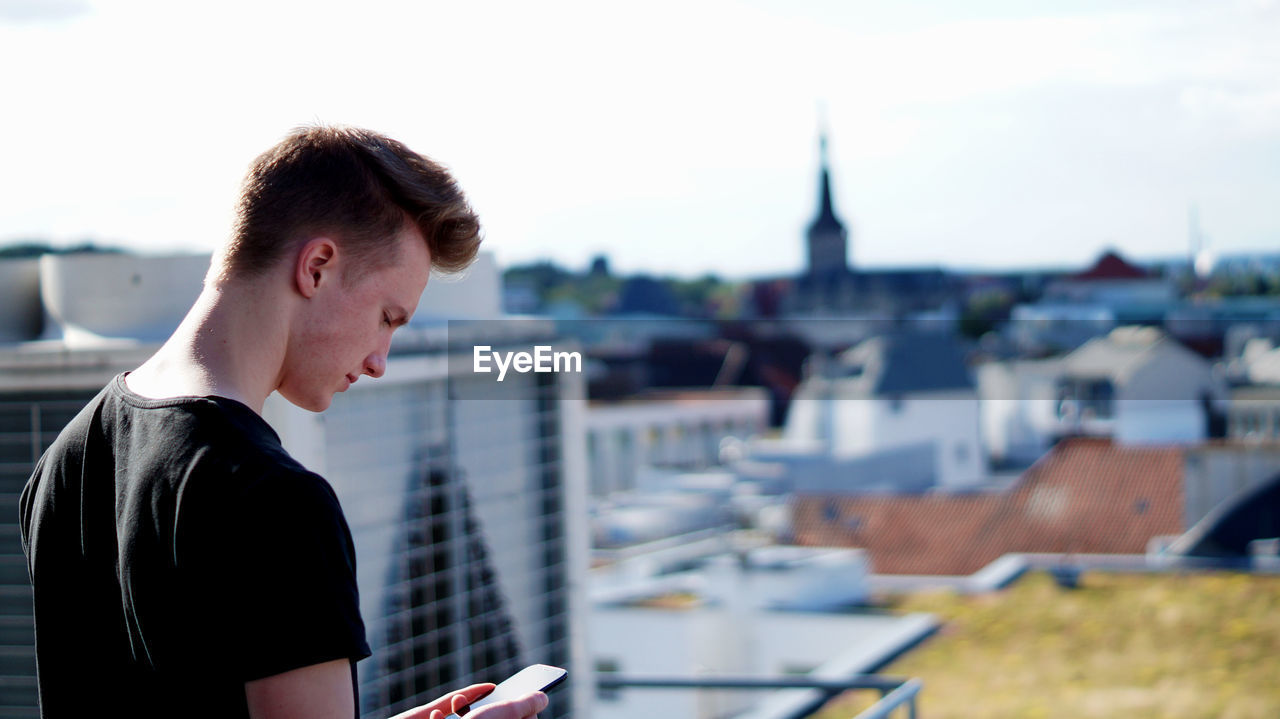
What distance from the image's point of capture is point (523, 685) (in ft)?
2.04

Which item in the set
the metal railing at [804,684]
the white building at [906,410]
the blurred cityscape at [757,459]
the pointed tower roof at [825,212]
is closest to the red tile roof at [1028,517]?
the blurred cityscape at [757,459]

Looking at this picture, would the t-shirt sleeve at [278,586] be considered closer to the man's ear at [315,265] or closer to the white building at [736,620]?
the man's ear at [315,265]

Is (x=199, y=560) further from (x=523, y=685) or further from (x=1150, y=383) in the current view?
(x=1150, y=383)

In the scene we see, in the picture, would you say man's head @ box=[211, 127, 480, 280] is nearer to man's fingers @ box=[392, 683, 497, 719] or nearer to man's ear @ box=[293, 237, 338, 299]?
man's ear @ box=[293, 237, 338, 299]

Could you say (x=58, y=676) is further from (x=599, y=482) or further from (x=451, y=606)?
(x=599, y=482)

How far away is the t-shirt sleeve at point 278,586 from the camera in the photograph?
19.8 inches

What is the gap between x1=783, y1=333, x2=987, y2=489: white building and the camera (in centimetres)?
1925

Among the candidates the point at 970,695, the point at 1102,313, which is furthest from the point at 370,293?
the point at 1102,313

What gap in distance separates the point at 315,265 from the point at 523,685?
8.9 inches

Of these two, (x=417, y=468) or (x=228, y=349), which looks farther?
(x=417, y=468)

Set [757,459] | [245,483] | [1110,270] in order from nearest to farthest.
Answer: [245,483] → [1110,270] → [757,459]

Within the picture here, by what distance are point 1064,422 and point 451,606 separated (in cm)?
1608

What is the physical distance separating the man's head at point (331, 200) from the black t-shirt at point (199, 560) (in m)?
0.08

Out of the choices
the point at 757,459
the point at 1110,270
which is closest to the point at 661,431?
the point at 757,459
